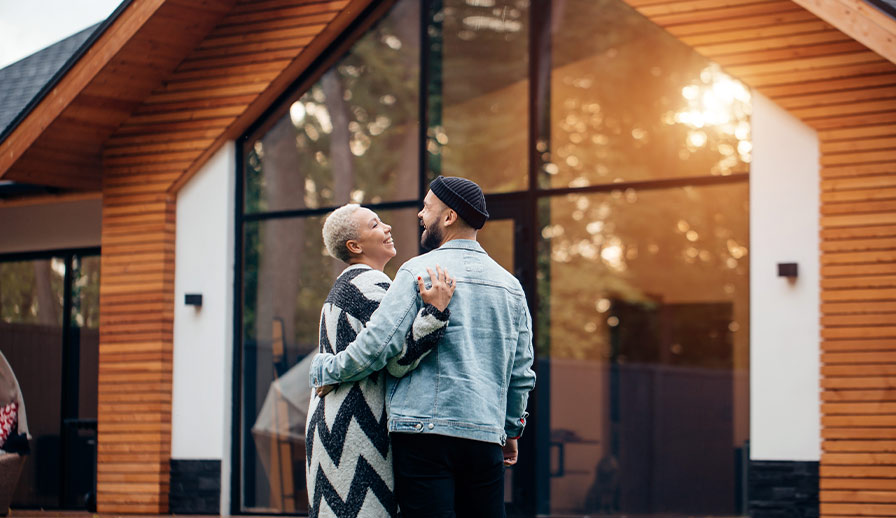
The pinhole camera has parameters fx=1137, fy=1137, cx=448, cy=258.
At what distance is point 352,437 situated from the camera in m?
3.59

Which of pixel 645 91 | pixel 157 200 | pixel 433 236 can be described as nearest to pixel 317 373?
pixel 433 236

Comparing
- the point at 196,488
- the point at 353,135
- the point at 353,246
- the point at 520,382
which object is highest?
the point at 353,135

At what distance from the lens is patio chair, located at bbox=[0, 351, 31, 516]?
319 inches

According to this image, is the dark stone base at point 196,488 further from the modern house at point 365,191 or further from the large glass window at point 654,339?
the large glass window at point 654,339

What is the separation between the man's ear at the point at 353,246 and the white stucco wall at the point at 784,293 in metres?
3.88

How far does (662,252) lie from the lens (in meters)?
15.2

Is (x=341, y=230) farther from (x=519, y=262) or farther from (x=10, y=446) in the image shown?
(x=10, y=446)

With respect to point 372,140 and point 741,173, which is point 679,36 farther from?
point 372,140

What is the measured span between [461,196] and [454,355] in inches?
19.8

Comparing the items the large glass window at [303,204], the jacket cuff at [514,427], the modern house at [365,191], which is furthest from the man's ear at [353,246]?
the large glass window at [303,204]

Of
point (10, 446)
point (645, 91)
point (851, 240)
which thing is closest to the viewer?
point (851, 240)

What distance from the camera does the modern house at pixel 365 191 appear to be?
6797mm

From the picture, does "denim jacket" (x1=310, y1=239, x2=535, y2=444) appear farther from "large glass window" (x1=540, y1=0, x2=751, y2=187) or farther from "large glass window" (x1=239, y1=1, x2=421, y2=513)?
"large glass window" (x1=239, y1=1, x2=421, y2=513)

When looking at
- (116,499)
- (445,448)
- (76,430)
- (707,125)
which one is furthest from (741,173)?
(76,430)
